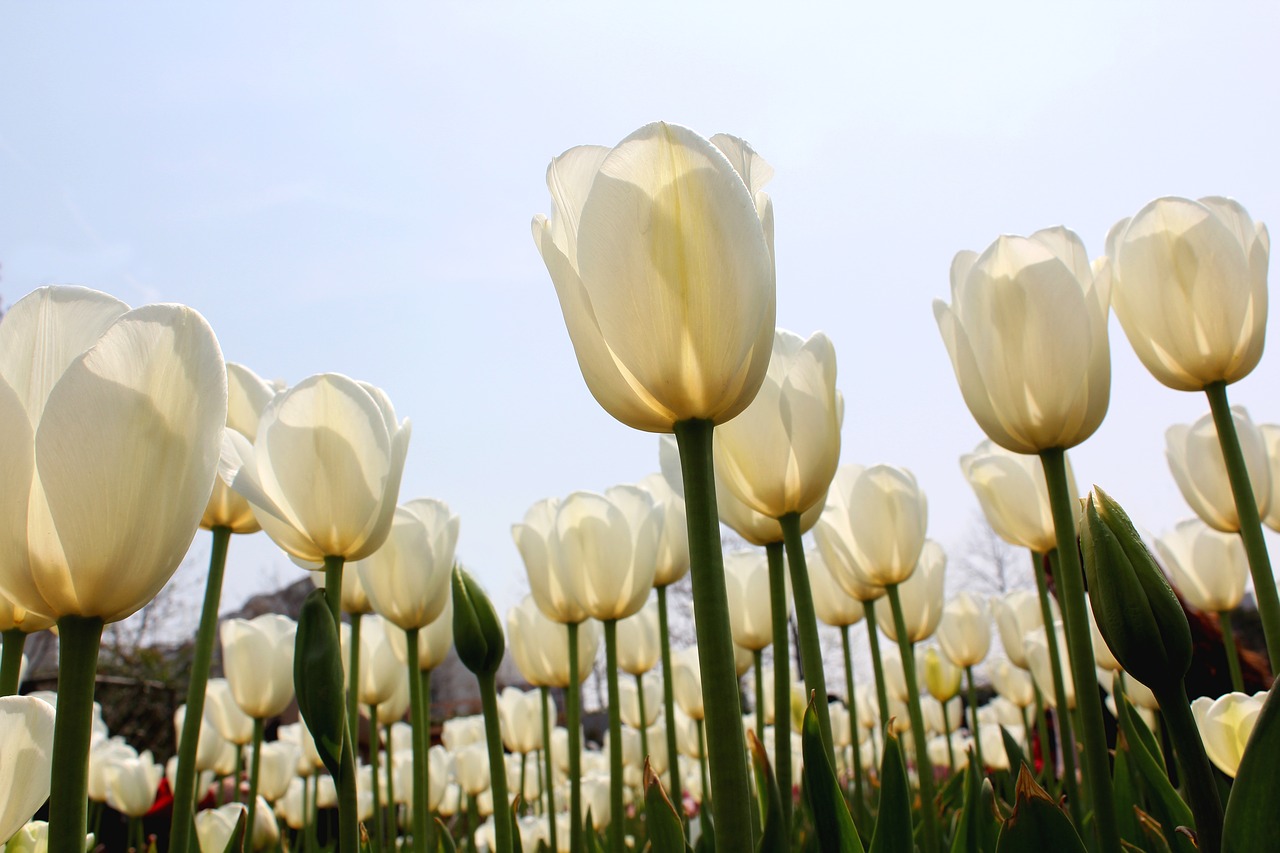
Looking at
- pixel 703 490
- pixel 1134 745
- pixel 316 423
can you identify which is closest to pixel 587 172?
pixel 703 490

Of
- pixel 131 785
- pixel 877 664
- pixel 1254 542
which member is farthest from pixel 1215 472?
pixel 131 785

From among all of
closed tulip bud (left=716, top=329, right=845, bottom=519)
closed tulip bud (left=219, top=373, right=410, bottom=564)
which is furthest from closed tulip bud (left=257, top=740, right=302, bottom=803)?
closed tulip bud (left=716, top=329, right=845, bottom=519)

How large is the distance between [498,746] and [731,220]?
89 cm

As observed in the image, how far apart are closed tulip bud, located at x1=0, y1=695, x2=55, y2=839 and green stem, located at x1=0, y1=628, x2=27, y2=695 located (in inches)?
9.3

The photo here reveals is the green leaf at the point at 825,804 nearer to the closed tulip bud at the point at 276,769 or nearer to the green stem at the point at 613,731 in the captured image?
the green stem at the point at 613,731

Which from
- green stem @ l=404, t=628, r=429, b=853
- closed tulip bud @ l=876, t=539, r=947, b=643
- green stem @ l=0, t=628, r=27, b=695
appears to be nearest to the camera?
green stem @ l=0, t=628, r=27, b=695

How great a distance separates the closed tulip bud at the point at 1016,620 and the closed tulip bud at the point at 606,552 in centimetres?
221

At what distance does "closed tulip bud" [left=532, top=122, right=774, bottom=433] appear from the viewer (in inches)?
33.9

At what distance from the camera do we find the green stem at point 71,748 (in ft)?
2.15

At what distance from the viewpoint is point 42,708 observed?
3.16 feet

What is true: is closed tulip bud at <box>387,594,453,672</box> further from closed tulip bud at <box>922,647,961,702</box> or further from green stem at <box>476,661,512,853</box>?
closed tulip bud at <box>922,647,961,702</box>

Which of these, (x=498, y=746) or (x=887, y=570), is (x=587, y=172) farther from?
(x=887, y=570)

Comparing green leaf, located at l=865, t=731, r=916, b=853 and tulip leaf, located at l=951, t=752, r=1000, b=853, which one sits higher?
green leaf, located at l=865, t=731, r=916, b=853

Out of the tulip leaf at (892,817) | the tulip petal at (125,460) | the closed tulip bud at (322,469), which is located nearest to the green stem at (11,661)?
the closed tulip bud at (322,469)
